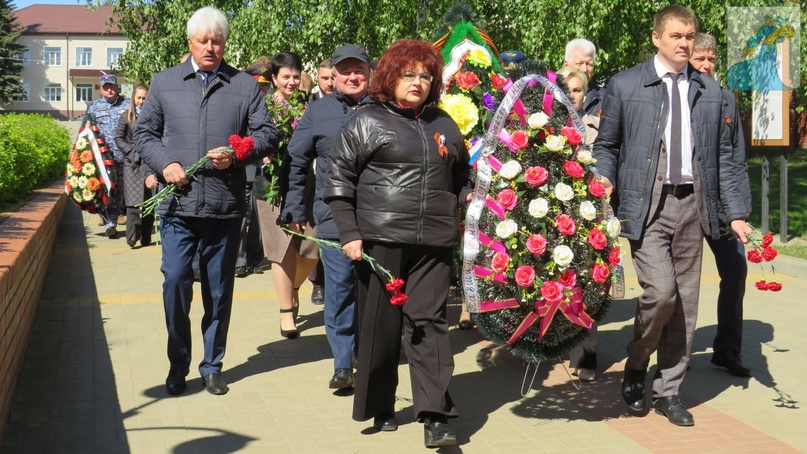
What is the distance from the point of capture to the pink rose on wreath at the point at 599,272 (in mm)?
5375

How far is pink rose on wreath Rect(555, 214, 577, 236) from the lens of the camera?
533 cm

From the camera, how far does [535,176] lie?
537cm

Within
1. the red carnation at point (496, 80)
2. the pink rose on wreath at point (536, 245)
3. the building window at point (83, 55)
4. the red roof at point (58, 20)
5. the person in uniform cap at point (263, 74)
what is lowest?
the pink rose on wreath at point (536, 245)

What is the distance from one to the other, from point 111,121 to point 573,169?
10.4 meters

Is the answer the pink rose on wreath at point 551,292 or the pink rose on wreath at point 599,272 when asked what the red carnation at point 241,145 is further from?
the pink rose on wreath at point 599,272

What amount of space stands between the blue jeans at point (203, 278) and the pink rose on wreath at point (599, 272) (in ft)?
7.41

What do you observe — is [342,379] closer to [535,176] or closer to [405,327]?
[405,327]

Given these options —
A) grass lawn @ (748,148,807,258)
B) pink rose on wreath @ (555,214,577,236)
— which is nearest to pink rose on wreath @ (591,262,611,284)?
pink rose on wreath @ (555,214,577,236)

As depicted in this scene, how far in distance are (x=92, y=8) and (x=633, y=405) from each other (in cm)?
2146

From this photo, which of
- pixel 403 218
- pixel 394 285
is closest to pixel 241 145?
pixel 403 218

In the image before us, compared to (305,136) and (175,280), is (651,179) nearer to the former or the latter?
(305,136)

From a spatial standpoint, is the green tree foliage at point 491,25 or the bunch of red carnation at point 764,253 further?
the green tree foliage at point 491,25

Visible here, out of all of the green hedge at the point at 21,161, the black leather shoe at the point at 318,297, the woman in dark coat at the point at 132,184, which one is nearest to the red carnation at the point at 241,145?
the black leather shoe at the point at 318,297

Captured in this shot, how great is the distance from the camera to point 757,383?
679 centimetres
